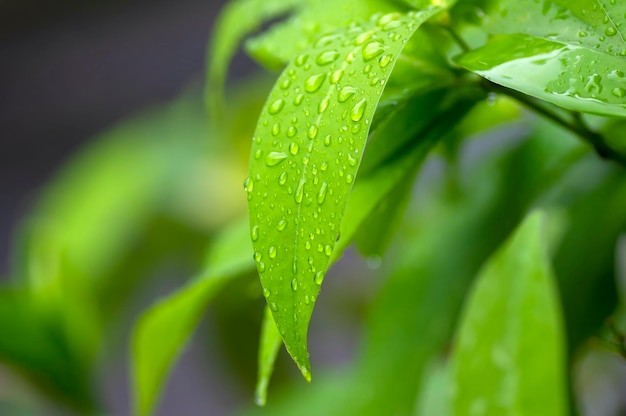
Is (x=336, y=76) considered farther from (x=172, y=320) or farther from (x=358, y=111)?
(x=172, y=320)

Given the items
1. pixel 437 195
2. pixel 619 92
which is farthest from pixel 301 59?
pixel 437 195

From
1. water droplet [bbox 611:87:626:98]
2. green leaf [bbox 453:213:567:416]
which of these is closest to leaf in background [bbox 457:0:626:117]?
water droplet [bbox 611:87:626:98]

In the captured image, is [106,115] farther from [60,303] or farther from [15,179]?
[60,303]

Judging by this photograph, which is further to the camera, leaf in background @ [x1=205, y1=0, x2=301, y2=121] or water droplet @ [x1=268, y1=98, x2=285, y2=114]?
leaf in background @ [x1=205, y1=0, x2=301, y2=121]

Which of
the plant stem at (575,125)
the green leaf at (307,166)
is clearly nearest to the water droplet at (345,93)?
the green leaf at (307,166)

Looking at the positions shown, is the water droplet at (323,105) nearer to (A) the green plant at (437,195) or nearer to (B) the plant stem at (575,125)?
(A) the green plant at (437,195)

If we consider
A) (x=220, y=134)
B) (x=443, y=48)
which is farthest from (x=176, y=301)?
(x=220, y=134)

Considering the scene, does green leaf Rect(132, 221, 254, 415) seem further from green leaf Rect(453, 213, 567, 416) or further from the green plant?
green leaf Rect(453, 213, 567, 416)
